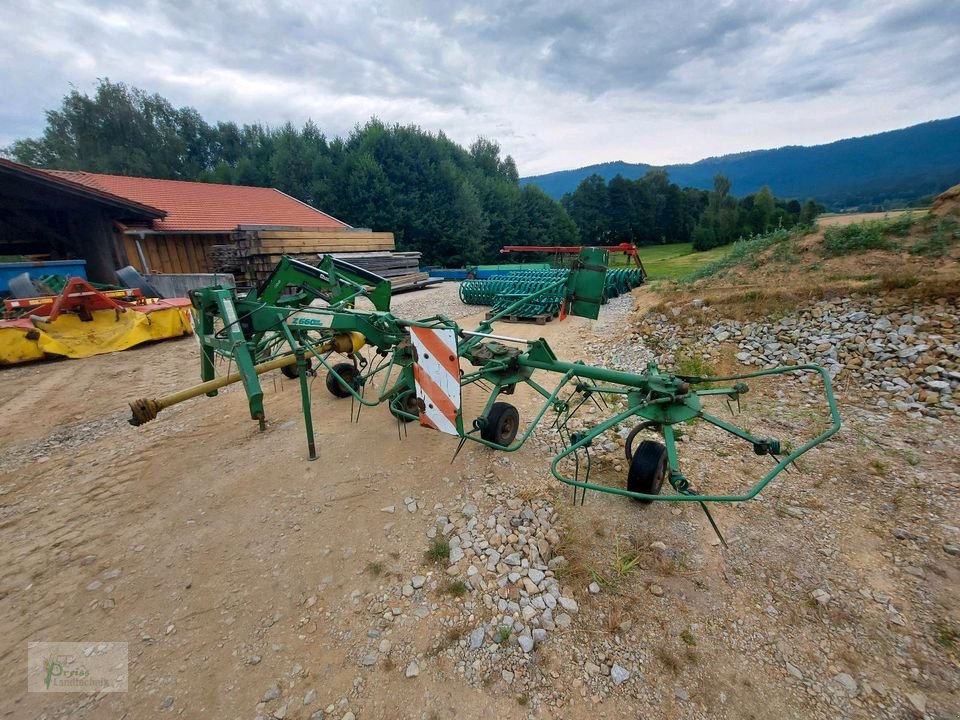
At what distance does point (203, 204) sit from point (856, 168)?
131012 mm

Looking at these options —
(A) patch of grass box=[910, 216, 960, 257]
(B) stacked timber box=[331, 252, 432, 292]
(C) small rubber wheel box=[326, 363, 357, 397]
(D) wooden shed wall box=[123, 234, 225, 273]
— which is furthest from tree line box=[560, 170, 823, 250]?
(C) small rubber wheel box=[326, 363, 357, 397]

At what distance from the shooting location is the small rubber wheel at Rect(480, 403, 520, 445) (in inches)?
166

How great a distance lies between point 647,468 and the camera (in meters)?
3.15

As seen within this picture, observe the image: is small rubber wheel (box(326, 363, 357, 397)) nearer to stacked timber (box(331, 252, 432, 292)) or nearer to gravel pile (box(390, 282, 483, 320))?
gravel pile (box(390, 282, 483, 320))

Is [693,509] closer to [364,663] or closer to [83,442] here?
[364,663]

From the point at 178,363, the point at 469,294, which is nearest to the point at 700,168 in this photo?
the point at 469,294

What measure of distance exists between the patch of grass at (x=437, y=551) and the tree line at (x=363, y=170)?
2883cm

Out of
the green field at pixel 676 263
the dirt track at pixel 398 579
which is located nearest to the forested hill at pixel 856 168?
the green field at pixel 676 263

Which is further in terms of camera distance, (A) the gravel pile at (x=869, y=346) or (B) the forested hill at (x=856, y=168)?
(B) the forested hill at (x=856, y=168)

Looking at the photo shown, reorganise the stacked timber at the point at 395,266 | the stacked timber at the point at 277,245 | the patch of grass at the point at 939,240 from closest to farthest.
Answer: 1. the patch of grass at the point at 939,240
2. the stacked timber at the point at 277,245
3. the stacked timber at the point at 395,266

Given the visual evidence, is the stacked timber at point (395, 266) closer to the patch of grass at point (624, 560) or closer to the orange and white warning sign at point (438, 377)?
the orange and white warning sign at point (438, 377)

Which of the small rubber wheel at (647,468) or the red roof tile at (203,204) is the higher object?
the red roof tile at (203,204)

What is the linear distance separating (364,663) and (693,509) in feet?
8.71

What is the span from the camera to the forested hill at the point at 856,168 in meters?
68.1
